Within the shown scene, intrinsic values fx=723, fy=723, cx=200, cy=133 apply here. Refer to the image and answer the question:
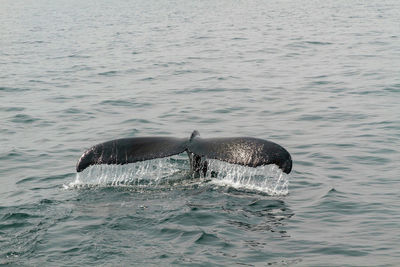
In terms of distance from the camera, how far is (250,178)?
11016 millimetres

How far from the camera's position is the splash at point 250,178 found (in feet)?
34.3

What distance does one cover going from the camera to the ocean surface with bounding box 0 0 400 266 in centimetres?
842

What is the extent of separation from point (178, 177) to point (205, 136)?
12.4ft

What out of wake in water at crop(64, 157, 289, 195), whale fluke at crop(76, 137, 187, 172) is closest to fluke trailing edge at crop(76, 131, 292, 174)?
whale fluke at crop(76, 137, 187, 172)

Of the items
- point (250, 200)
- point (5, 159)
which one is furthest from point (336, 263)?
Result: point (5, 159)

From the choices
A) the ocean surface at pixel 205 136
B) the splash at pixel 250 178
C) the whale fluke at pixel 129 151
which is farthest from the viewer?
the splash at pixel 250 178

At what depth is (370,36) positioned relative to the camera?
30578 mm

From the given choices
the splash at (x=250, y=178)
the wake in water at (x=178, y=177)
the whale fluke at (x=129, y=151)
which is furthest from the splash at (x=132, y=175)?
the whale fluke at (x=129, y=151)

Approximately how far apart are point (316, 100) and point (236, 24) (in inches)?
884

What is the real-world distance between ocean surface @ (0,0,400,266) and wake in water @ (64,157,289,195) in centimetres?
4

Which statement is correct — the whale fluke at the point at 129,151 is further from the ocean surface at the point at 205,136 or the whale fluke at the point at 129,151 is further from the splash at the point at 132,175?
the splash at the point at 132,175

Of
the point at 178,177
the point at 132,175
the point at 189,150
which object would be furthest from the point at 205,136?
the point at 189,150

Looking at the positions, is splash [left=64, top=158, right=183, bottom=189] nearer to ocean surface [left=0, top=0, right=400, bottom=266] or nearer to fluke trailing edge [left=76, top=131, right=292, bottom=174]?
ocean surface [left=0, top=0, right=400, bottom=266]

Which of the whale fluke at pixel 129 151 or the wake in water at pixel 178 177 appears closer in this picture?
the whale fluke at pixel 129 151
